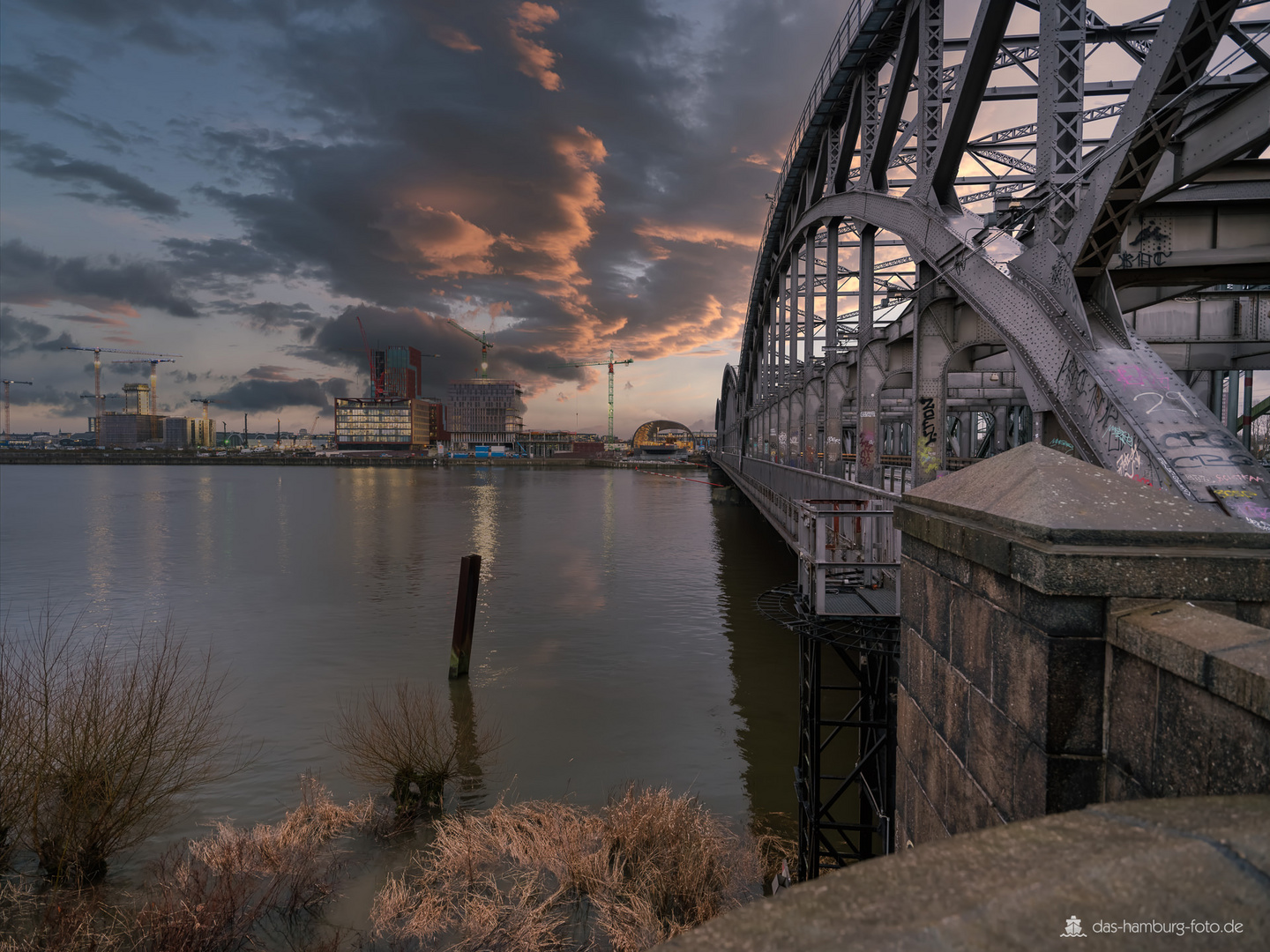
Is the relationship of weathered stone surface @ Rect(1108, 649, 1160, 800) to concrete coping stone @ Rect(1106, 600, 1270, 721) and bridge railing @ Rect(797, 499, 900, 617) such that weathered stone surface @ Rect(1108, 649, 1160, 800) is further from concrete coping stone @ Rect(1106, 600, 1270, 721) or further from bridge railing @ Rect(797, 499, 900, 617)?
bridge railing @ Rect(797, 499, 900, 617)

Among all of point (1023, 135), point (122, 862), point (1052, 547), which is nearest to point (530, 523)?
point (1023, 135)

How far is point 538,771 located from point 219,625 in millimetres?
16765

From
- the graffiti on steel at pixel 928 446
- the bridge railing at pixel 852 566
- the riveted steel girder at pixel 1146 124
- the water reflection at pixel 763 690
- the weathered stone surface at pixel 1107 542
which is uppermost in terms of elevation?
the riveted steel girder at pixel 1146 124

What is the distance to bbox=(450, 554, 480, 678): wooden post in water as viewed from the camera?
1750 cm

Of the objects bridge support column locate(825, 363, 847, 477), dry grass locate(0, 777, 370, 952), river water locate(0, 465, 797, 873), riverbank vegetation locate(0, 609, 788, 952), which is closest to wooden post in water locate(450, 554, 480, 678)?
river water locate(0, 465, 797, 873)

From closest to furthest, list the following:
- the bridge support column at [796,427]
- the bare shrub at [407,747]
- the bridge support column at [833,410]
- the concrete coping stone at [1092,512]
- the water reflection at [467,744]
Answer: the concrete coping stone at [1092,512], the bare shrub at [407,747], the water reflection at [467,744], the bridge support column at [833,410], the bridge support column at [796,427]

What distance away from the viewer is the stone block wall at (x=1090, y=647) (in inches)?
97.3

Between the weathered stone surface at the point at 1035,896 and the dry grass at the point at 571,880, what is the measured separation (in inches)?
254

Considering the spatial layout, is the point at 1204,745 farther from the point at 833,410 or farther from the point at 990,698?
the point at 833,410

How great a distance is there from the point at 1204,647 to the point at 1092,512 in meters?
0.95

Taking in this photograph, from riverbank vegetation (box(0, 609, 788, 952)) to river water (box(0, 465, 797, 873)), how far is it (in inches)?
59.7

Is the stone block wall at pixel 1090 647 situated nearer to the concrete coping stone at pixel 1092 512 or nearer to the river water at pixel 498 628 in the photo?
the concrete coping stone at pixel 1092 512

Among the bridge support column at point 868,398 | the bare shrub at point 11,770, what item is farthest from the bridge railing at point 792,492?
the bare shrub at point 11,770

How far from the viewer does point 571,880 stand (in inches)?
324
